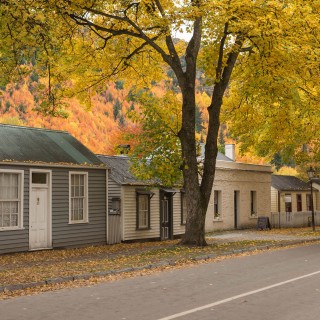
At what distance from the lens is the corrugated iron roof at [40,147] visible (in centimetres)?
2219

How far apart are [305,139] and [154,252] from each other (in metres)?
19.3

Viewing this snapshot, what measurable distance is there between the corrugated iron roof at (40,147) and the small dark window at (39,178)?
53 centimetres

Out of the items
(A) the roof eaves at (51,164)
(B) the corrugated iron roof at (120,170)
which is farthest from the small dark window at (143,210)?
(A) the roof eaves at (51,164)

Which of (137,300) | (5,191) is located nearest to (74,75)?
(5,191)

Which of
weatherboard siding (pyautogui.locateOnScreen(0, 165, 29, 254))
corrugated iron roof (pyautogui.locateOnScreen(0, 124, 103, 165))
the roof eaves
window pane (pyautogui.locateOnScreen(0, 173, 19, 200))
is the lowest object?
weatherboard siding (pyautogui.locateOnScreen(0, 165, 29, 254))

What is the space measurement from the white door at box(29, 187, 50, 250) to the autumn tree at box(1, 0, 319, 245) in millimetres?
3863

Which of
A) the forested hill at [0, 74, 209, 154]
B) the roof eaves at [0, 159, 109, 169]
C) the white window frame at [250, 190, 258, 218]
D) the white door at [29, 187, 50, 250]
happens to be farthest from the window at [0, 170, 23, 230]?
the forested hill at [0, 74, 209, 154]

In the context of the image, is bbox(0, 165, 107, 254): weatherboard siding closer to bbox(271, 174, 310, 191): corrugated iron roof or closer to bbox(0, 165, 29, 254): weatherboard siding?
bbox(0, 165, 29, 254): weatherboard siding

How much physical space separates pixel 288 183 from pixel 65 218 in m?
29.0

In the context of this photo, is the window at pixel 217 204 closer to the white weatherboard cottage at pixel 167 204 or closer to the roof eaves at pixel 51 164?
the white weatherboard cottage at pixel 167 204

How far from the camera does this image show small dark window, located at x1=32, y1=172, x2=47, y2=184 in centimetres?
2247

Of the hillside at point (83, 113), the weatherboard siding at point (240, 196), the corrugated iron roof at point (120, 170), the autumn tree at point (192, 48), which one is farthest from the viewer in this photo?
the hillside at point (83, 113)

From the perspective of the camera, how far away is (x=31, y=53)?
1530 cm

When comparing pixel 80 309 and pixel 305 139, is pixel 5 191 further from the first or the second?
pixel 305 139
